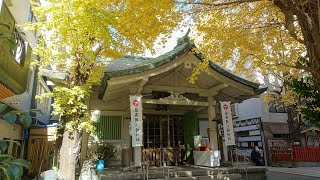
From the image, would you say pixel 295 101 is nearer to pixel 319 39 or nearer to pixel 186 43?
pixel 186 43

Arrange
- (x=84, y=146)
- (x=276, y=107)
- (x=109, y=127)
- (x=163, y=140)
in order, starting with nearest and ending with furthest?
(x=84, y=146) → (x=109, y=127) → (x=163, y=140) → (x=276, y=107)

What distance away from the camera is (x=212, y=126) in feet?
39.2

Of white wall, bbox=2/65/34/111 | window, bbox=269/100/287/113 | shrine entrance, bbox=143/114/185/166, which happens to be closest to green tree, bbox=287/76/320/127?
shrine entrance, bbox=143/114/185/166

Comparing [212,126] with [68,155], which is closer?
[68,155]

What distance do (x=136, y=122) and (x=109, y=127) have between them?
12.1 ft

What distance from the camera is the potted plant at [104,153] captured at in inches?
442

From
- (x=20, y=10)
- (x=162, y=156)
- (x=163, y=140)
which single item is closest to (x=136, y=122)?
(x=162, y=156)

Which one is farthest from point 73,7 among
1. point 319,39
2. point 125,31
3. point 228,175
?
point 228,175

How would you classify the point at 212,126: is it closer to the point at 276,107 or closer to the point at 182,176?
the point at 182,176

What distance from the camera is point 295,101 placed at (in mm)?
20859

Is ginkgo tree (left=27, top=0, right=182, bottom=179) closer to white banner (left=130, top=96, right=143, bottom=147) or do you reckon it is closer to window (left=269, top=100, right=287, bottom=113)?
white banner (left=130, top=96, right=143, bottom=147)

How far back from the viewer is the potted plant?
11.2 metres

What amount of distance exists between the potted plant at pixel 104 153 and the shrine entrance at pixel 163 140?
69.3 inches

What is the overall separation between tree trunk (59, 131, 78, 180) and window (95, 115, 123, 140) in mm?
3057
